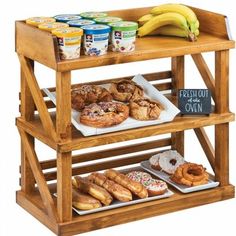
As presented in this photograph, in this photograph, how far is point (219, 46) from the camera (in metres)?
6.62

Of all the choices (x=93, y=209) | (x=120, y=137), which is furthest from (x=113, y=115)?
(x=93, y=209)

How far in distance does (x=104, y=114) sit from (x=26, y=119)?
1.71 ft

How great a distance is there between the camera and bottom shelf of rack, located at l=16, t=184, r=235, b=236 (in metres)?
6.33

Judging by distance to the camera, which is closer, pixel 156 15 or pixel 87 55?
pixel 87 55

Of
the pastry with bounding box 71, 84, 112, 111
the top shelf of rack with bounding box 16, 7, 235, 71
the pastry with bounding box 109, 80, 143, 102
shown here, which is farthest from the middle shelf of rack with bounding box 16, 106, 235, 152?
the top shelf of rack with bounding box 16, 7, 235, 71

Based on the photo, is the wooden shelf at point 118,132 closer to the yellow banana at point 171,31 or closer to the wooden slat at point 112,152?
the wooden slat at point 112,152

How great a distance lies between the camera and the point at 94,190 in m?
6.47

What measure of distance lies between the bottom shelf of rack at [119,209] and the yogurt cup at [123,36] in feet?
3.19

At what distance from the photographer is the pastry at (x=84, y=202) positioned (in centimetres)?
639

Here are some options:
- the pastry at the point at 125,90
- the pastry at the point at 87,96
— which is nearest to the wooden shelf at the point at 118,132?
the pastry at the point at 87,96

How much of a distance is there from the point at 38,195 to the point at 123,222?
0.60 m

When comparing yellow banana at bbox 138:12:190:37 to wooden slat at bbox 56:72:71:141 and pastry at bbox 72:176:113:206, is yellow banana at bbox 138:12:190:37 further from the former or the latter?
pastry at bbox 72:176:113:206

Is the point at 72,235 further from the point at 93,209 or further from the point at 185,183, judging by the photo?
the point at 185,183

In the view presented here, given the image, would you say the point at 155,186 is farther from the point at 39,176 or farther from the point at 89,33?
the point at 89,33
